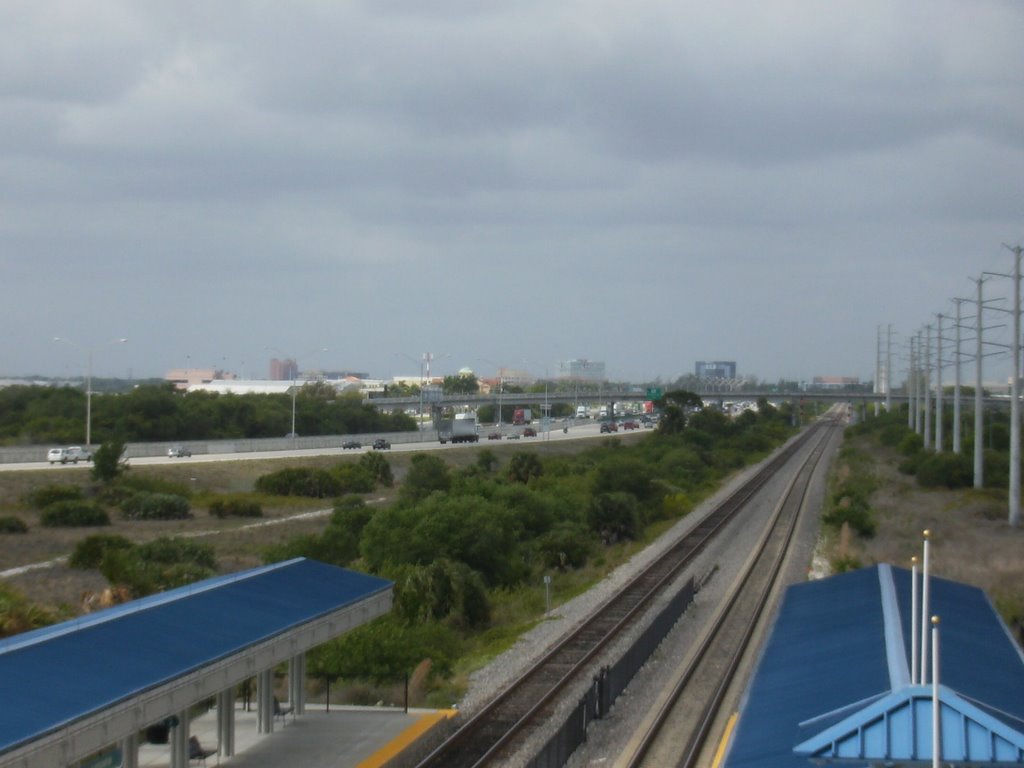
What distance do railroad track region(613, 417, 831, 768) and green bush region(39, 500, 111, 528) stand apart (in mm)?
27081

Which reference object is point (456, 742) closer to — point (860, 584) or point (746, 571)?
point (860, 584)

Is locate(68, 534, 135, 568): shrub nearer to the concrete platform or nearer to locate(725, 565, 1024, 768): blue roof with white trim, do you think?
the concrete platform

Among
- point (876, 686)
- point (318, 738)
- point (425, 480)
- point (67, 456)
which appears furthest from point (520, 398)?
point (876, 686)

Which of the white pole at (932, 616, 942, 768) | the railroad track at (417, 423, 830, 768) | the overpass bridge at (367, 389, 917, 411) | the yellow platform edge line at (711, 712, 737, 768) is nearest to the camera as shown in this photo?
the white pole at (932, 616, 942, 768)

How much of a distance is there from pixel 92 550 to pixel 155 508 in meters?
16.2

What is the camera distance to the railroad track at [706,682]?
1767 centimetres

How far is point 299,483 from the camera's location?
6688 centimetres

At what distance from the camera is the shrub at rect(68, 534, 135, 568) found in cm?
3747

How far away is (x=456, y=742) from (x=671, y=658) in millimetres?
8015

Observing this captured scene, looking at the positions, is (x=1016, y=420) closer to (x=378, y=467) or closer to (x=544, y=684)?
(x=544, y=684)

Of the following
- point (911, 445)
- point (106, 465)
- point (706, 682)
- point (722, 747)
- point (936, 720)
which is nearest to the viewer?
point (936, 720)

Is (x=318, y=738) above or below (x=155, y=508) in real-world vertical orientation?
above

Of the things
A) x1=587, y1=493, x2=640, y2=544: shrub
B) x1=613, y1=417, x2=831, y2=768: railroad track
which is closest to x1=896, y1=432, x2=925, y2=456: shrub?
x1=587, y1=493, x2=640, y2=544: shrub

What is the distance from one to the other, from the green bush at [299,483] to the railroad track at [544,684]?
31069mm
